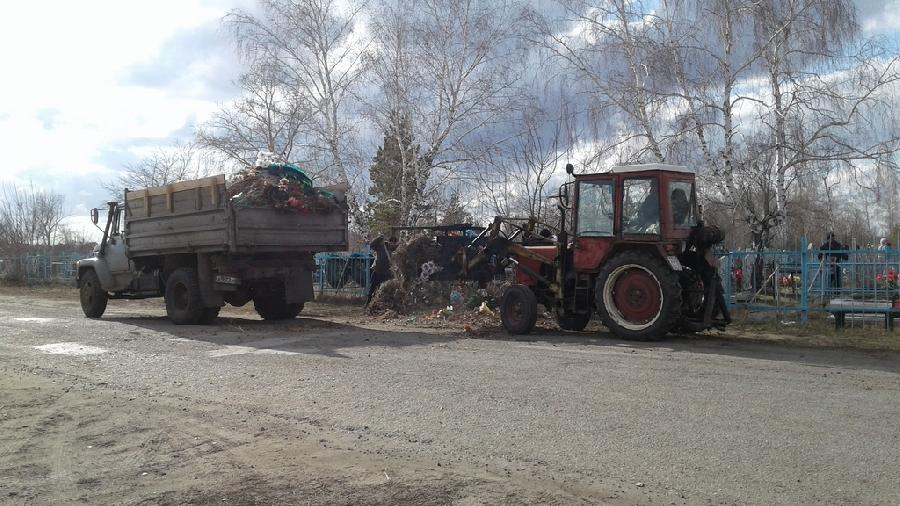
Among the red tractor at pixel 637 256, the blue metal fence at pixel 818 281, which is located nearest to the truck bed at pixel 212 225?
the red tractor at pixel 637 256

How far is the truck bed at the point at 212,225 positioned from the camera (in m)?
13.2

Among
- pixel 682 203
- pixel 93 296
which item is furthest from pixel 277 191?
pixel 682 203

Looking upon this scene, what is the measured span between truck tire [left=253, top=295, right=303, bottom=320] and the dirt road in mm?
4742

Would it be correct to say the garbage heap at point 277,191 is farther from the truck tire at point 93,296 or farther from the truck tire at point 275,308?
the truck tire at point 93,296

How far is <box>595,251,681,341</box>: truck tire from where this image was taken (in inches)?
433

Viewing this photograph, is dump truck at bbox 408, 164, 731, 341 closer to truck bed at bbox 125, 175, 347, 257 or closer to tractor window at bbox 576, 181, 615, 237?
tractor window at bbox 576, 181, 615, 237

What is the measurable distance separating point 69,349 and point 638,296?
359 inches

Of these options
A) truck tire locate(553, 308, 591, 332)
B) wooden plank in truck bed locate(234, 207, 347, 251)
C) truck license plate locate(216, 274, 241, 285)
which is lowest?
truck tire locate(553, 308, 591, 332)

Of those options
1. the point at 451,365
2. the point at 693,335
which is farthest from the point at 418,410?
the point at 693,335

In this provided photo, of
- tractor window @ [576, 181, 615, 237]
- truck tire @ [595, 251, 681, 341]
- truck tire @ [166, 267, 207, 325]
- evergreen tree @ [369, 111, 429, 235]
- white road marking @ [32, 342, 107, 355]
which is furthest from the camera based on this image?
evergreen tree @ [369, 111, 429, 235]

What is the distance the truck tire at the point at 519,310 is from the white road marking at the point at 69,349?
6.68 metres

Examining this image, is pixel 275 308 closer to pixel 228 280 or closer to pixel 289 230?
pixel 228 280

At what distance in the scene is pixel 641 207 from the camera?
11578 mm

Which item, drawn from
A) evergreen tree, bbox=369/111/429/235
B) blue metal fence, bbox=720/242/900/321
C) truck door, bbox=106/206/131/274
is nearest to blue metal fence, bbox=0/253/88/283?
evergreen tree, bbox=369/111/429/235
